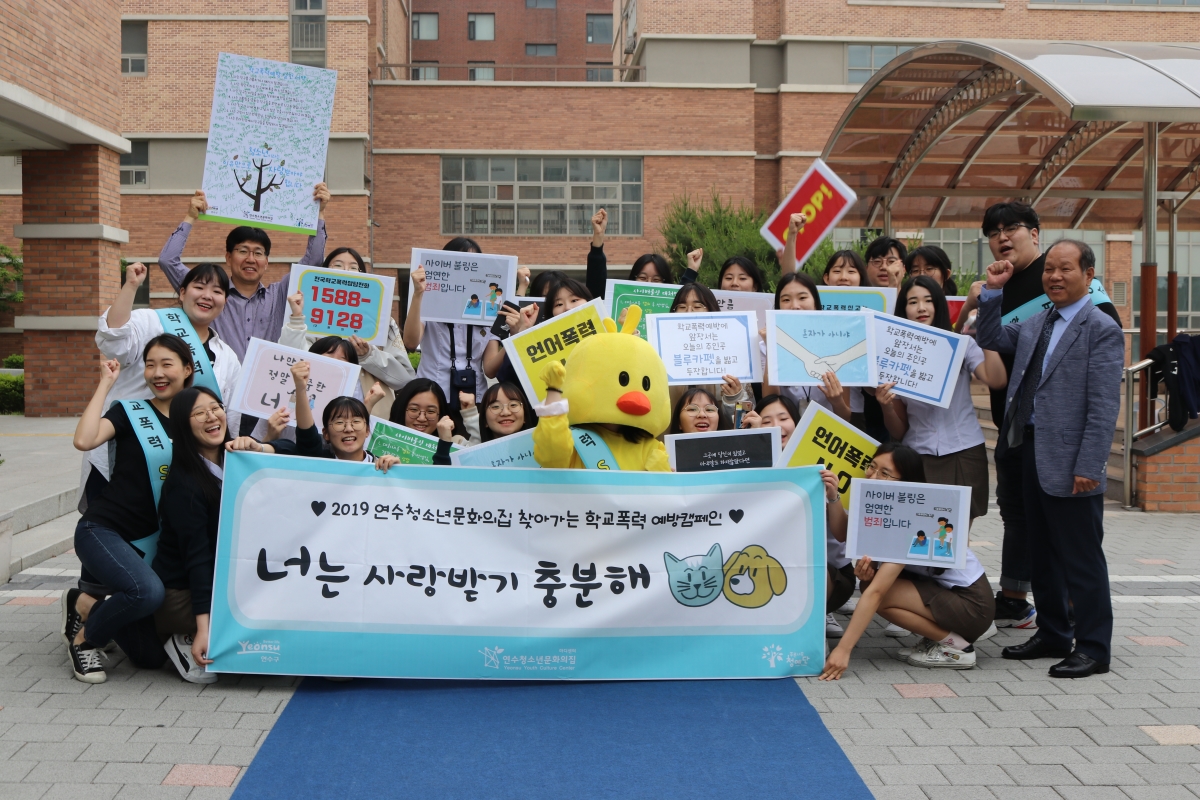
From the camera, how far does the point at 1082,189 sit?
1582 cm

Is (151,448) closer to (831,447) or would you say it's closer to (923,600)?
(831,447)

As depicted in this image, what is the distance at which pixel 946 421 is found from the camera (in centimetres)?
550

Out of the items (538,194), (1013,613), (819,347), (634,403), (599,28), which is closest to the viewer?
(634,403)

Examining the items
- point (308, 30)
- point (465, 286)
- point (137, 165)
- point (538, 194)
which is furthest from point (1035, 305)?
point (137, 165)

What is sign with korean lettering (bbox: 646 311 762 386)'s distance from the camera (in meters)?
5.52

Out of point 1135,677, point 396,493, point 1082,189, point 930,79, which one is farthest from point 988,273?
point 1082,189

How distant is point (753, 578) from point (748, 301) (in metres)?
2.01

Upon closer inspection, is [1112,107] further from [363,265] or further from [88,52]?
[88,52]

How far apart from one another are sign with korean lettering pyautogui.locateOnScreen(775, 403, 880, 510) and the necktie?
28.8 inches

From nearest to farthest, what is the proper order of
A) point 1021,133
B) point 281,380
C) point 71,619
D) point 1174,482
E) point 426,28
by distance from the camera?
1. point 71,619
2. point 281,380
3. point 1174,482
4. point 1021,133
5. point 426,28

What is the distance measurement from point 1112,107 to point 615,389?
281 inches

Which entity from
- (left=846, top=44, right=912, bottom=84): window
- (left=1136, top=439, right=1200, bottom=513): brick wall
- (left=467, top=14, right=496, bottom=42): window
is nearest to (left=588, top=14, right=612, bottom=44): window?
(left=467, top=14, right=496, bottom=42): window

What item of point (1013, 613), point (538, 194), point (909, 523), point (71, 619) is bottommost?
point (1013, 613)

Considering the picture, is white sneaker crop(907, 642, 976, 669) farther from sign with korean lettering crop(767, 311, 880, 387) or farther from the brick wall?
the brick wall
